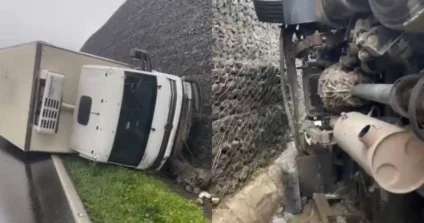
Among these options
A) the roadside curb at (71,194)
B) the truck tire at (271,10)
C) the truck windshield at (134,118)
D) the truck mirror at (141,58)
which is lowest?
the roadside curb at (71,194)

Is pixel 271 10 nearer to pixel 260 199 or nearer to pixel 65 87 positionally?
pixel 260 199

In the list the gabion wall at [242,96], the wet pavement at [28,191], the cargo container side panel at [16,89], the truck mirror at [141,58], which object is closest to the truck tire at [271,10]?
the gabion wall at [242,96]

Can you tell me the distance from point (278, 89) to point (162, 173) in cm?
123

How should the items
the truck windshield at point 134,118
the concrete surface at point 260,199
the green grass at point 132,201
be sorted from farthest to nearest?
the concrete surface at point 260,199 < the truck windshield at point 134,118 < the green grass at point 132,201

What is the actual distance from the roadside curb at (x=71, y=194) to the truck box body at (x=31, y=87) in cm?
4

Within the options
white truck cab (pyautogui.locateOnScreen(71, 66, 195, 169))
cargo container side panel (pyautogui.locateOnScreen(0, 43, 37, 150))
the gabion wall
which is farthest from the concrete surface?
cargo container side panel (pyautogui.locateOnScreen(0, 43, 37, 150))

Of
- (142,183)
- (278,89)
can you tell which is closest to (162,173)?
(142,183)

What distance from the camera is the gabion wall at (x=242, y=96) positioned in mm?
1396

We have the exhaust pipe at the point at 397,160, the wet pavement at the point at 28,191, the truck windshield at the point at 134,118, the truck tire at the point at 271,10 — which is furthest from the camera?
the truck tire at the point at 271,10

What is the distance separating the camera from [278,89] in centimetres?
210

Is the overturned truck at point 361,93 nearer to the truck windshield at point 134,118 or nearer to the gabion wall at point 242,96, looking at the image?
the gabion wall at point 242,96

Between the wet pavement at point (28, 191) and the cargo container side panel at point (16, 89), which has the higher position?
the cargo container side panel at point (16, 89)

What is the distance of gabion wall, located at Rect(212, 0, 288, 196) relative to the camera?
1396 mm

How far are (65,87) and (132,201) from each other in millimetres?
422
